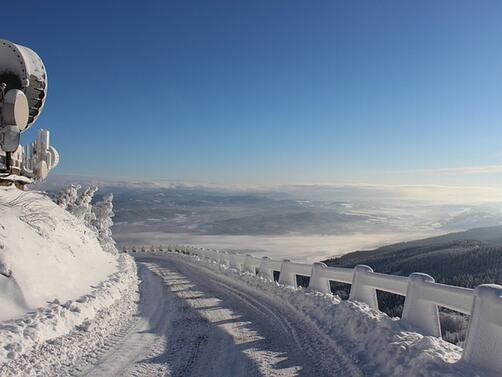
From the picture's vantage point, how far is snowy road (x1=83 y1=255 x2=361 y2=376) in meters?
6.40

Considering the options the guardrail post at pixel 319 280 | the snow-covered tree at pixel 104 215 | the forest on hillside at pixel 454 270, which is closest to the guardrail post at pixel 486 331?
the forest on hillside at pixel 454 270

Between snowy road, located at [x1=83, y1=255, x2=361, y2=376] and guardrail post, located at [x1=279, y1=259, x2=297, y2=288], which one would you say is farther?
guardrail post, located at [x1=279, y1=259, x2=297, y2=288]

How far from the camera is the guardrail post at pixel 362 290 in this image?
359 inches

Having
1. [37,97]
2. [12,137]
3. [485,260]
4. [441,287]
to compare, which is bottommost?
[485,260]

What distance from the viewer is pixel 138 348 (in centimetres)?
744

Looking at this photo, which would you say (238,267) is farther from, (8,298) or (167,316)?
(8,298)

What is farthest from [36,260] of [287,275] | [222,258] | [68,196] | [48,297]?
[68,196]

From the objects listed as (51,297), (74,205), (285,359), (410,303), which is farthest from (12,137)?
(74,205)

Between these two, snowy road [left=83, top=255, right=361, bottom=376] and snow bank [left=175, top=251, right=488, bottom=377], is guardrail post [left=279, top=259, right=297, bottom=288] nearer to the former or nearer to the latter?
snowy road [left=83, top=255, right=361, bottom=376]

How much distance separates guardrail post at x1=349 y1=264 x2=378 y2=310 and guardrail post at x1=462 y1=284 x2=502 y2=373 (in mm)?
3767

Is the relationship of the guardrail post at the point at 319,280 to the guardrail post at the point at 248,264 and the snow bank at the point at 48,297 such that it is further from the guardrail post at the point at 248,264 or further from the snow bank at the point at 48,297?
the guardrail post at the point at 248,264

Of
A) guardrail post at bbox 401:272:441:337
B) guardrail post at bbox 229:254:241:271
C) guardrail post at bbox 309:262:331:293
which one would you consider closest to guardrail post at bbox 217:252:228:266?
guardrail post at bbox 229:254:241:271

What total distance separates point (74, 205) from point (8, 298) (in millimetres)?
31467

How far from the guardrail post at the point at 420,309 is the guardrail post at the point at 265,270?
34.5ft
